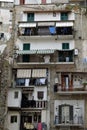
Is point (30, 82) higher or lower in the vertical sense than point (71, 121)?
higher

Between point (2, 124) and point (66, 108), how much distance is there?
7.05 metres

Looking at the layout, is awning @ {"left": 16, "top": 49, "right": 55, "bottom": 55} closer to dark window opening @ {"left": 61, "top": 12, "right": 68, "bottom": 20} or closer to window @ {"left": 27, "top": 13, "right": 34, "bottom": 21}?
window @ {"left": 27, "top": 13, "right": 34, "bottom": 21}

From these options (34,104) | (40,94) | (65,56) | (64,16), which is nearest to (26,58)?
(65,56)

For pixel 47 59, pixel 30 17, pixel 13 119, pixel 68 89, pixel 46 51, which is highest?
pixel 30 17

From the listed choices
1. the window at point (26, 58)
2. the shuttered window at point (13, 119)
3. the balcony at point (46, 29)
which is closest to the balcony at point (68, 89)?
the window at point (26, 58)

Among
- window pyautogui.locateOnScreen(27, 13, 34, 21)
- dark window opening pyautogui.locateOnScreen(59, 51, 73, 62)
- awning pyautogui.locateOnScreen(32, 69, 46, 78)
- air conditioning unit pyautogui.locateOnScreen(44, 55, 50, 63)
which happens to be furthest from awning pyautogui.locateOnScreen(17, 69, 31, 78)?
window pyautogui.locateOnScreen(27, 13, 34, 21)

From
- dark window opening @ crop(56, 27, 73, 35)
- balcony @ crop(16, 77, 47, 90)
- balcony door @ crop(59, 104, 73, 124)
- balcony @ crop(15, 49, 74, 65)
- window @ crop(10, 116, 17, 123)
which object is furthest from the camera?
dark window opening @ crop(56, 27, 73, 35)

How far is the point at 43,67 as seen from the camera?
34.7 meters

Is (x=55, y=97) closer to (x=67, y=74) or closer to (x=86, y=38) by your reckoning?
(x=67, y=74)

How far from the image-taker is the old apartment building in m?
32.5

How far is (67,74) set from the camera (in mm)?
34656

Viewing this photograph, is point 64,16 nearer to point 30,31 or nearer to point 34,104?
point 30,31

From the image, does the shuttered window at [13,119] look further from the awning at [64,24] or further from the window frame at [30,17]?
the window frame at [30,17]

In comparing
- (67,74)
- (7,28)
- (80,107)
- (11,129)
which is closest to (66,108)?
(80,107)
